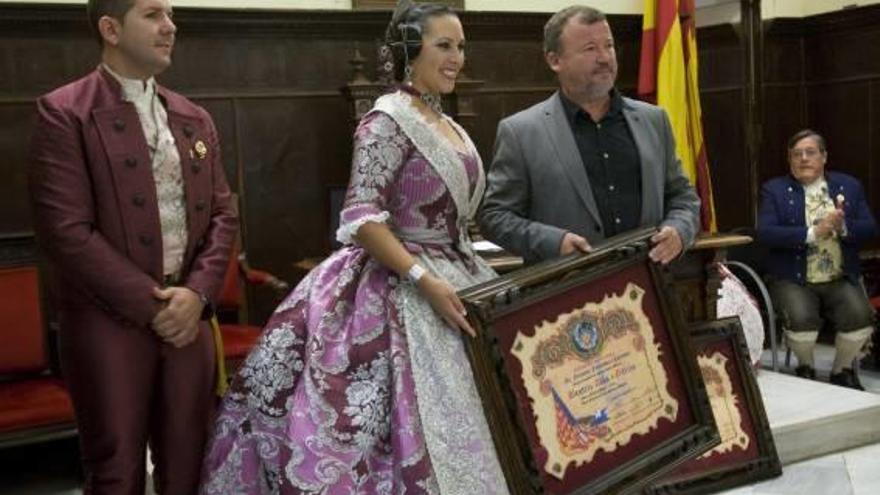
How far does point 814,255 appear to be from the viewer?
197 inches

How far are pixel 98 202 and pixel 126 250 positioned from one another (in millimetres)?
119

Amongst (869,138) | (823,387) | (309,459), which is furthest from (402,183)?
(869,138)

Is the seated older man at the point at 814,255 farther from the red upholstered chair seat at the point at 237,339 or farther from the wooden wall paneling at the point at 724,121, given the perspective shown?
the red upholstered chair seat at the point at 237,339

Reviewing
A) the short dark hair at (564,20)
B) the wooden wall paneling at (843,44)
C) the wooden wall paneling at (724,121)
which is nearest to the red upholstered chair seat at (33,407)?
the short dark hair at (564,20)

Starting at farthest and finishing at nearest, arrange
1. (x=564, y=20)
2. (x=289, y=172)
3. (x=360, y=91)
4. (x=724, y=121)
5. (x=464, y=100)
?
1. (x=724, y=121)
2. (x=289, y=172)
3. (x=464, y=100)
4. (x=360, y=91)
5. (x=564, y=20)

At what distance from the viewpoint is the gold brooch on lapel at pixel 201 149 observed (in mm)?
2373

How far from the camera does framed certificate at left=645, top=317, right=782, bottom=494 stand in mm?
3297

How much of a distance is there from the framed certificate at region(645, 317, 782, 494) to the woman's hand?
136cm

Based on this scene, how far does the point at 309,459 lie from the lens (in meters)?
2.25

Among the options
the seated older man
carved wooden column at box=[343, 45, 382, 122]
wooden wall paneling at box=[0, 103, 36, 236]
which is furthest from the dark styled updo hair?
the seated older man

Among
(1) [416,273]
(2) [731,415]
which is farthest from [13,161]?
(2) [731,415]

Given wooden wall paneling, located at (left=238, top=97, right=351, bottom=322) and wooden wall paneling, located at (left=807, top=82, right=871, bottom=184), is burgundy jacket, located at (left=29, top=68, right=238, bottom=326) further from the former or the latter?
wooden wall paneling, located at (left=807, top=82, right=871, bottom=184)

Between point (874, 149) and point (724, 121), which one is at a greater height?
point (724, 121)

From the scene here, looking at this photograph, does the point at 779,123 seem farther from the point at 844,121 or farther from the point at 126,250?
the point at 126,250
